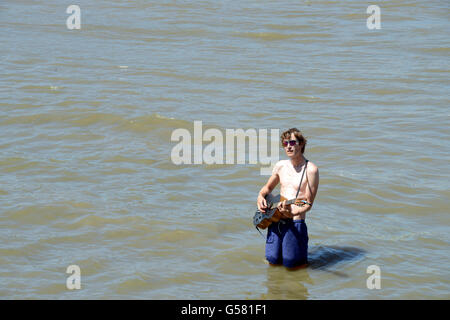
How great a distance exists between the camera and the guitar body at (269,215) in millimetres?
7004

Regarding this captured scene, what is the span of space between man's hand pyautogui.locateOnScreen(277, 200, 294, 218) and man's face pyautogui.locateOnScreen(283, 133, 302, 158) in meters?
0.50

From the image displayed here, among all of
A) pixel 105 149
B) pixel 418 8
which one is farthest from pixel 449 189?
pixel 418 8

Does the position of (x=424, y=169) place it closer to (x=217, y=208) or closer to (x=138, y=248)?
(x=217, y=208)

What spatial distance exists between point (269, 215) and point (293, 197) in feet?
1.02

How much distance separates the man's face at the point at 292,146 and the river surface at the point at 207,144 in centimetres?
133

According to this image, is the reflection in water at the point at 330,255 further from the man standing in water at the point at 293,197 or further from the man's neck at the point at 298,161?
the man's neck at the point at 298,161

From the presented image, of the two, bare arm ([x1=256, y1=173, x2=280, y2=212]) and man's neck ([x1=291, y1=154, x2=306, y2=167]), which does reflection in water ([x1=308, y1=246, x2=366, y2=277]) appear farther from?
man's neck ([x1=291, y1=154, x2=306, y2=167])

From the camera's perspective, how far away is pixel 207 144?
11.6m

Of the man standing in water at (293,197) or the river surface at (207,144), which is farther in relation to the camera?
the river surface at (207,144)

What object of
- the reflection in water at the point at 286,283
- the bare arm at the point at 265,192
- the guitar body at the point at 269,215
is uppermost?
the bare arm at the point at 265,192

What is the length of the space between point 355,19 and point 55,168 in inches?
482

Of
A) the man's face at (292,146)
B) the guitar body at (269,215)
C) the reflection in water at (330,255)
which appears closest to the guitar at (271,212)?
the guitar body at (269,215)

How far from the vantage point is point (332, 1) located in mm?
22062

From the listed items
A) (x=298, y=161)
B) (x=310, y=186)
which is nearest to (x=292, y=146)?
(x=298, y=161)
